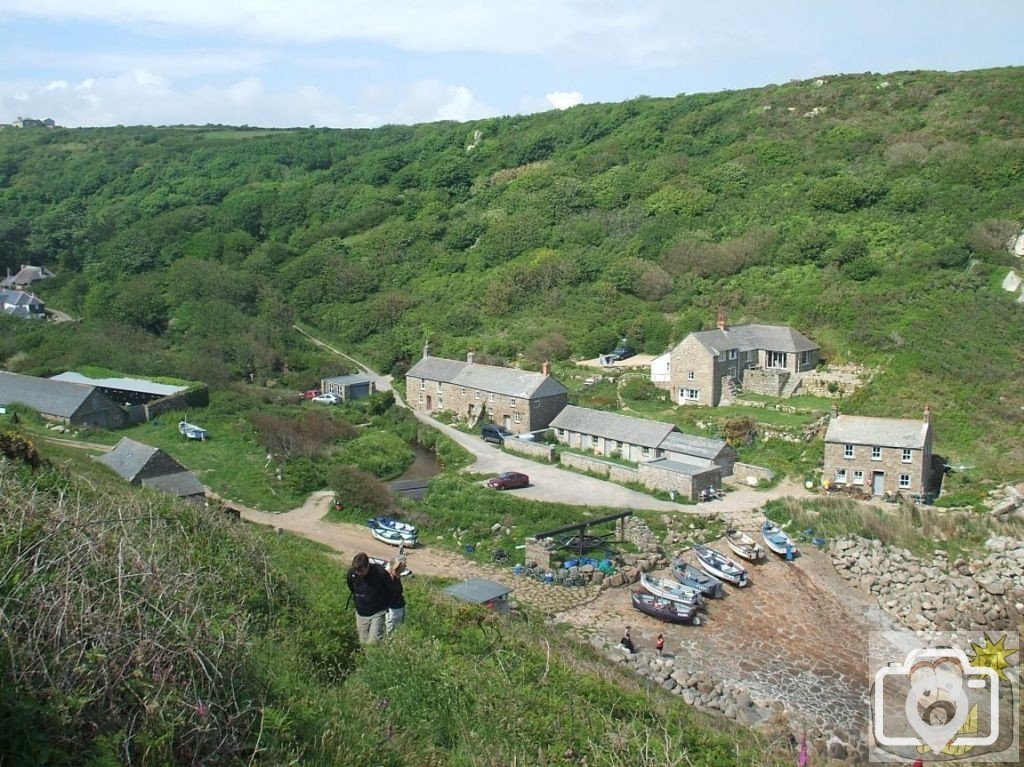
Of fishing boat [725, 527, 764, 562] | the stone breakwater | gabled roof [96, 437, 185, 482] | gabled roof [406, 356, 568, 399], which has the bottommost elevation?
the stone breakwater

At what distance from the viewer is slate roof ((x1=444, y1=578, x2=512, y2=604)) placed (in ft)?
63.3

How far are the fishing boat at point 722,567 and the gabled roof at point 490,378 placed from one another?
1435 centimetres

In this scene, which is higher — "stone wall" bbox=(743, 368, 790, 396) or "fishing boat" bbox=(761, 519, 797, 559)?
"stone wall" bbox=(743, 368, 790, 396)

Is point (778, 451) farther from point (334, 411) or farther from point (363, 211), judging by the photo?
point (363, 211)

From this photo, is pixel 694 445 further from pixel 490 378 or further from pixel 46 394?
pixel 46 394

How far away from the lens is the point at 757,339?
40719 mm

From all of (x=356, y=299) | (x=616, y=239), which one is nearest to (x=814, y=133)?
(x=616, y=239)

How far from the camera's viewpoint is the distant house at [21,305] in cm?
6116

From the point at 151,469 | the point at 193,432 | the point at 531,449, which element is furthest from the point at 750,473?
the point at 193,432

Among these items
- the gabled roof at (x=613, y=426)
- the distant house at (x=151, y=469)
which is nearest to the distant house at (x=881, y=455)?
the gabled roof at (x=613, y=426)

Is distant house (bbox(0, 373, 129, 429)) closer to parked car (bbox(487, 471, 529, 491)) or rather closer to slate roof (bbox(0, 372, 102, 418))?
slate roof (bbox(0, 372, 102, 418))

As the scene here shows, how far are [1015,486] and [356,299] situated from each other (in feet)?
153

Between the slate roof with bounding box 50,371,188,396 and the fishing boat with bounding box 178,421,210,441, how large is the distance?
12.3ft

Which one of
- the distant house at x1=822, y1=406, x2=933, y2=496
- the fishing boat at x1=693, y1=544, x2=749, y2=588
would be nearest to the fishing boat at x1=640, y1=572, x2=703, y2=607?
the fishing boat at x1=693, y1=544, x2=749, y2=588
